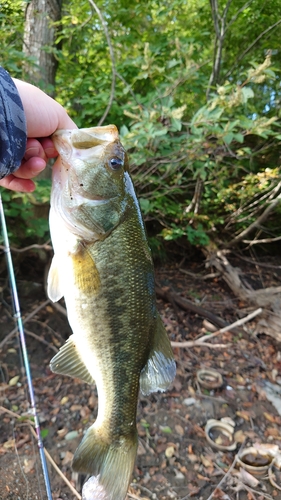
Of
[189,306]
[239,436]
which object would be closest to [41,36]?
[189,306]

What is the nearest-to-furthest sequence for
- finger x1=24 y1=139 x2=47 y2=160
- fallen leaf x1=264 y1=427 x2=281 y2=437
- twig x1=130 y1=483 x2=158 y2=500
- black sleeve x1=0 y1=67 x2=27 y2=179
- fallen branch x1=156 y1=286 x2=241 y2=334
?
black sleeve x1=0 y1=67 x2=27 y2=179, finger x1=24 y1=139 x2=47 y2=160, twig x1=130 y1=483 x2=158 y2=500, fallen leaf x1=264 y1=427 x2=281 y2=437, fallen branch x1=156 y1=286 x2=241 y2=334

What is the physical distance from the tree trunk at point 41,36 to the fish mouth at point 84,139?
2351 millimetres

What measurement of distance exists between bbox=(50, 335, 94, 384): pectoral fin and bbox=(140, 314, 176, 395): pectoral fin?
0.29 meters

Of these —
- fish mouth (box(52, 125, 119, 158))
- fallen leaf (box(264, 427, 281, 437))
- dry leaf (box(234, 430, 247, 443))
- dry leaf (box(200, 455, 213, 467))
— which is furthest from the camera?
fallen leaf (box(264, 427, 281, 437))

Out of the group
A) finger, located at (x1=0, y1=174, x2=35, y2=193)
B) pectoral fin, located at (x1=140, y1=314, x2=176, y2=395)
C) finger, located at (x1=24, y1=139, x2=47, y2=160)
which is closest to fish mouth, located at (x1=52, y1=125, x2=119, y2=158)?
finger, located at (x1=24, y1=139, x2=47, y2=160)

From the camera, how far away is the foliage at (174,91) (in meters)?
2.82

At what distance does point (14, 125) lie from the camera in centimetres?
122

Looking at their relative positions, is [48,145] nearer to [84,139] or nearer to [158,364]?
[84,139]

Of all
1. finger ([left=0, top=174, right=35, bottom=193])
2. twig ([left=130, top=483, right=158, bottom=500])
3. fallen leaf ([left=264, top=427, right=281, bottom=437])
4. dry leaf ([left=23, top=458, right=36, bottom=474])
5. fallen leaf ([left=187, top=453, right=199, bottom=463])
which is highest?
finger ([left=0, top=174, right=35, bottom=193])

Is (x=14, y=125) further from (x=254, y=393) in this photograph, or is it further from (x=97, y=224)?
(x=254, y=393)

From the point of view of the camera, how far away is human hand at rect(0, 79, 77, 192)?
53.5 inches

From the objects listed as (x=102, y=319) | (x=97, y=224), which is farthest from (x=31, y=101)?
(x=102, y=319)

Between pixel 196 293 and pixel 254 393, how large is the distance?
1.95 m

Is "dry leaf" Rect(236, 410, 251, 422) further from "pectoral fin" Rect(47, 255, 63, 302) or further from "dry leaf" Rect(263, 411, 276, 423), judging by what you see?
"pectoral fin" Rect(47, 255, 63, 302)
